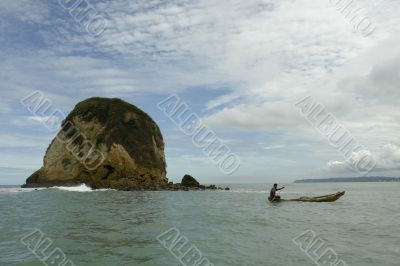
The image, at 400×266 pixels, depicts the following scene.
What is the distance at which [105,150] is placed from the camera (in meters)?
64.6

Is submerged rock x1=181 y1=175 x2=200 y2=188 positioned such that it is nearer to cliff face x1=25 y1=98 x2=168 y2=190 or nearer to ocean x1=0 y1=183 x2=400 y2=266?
cliff face x1=25 y1=98 x2=168 y2=190

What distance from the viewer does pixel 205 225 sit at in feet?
66.9

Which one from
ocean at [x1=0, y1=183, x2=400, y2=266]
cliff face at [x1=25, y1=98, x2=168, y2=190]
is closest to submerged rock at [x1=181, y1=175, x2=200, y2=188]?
cliff face at [x1=25, y1=98, x2=168, y2=190]

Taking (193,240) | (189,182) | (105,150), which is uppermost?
(105,150)

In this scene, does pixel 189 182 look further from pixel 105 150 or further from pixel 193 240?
pixel 193 240

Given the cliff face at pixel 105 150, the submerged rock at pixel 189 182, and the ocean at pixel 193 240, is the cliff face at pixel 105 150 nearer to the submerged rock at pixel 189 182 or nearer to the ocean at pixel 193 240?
the submerged rock at pixel 189 182

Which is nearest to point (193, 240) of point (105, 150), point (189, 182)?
point (105, 150)

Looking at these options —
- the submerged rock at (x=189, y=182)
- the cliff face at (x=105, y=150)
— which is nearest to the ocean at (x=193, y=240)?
the cliff face at (x=105, y=150)

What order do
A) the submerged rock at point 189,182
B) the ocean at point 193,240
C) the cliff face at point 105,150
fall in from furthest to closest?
the submerged rock at point 189,182 → the cliff face at point 105,150 → the ocean at point 193,240

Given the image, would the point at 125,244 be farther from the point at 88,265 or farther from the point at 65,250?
the point at 88,265

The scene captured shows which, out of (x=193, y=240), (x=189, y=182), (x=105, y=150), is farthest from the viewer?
(x=189, y=182)

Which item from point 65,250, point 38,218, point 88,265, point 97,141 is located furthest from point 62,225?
point 97,141

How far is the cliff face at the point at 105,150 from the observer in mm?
63938

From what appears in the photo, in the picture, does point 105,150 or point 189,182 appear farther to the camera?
point 189,182
